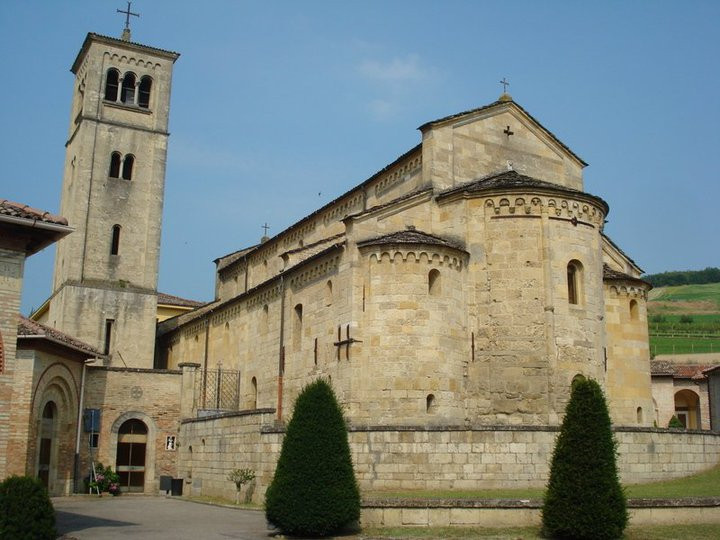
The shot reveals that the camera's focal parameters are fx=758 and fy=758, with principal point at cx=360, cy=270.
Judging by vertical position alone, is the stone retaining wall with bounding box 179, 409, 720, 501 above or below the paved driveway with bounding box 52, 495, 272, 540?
above

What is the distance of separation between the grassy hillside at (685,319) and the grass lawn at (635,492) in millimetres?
62006

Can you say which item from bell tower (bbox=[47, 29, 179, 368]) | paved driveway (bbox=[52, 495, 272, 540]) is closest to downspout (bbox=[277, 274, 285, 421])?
paved driveway (bbox=[52, 495, 272, 540])

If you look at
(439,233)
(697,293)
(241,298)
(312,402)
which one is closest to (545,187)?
(439,233)

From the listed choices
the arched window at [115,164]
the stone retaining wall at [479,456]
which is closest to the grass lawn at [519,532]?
the stone retaining wall at [479,456]

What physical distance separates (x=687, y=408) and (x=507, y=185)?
3669 centimetres

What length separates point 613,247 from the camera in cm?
3023

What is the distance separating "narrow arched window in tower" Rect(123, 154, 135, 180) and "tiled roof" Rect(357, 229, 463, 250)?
66.5ft

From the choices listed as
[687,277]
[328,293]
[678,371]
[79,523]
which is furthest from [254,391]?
[687,277]

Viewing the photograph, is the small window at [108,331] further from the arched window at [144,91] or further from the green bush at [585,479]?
the green bush at [585,479]

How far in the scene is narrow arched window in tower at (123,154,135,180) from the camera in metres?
39.8

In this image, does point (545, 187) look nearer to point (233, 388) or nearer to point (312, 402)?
point (312, 402)

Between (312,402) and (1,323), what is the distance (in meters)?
6.02

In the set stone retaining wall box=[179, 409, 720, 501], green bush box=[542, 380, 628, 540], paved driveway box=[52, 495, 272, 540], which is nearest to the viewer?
green bush box=[542, 380, 628, 540]

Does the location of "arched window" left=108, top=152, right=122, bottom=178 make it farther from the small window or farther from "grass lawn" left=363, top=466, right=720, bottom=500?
"grass lawn" left=363, top=466, right=720, bottom=500
